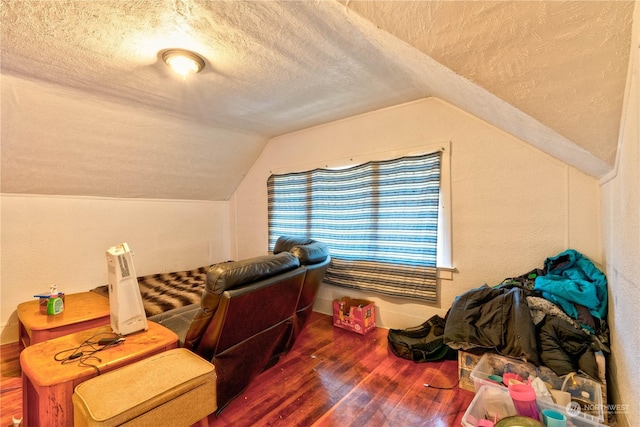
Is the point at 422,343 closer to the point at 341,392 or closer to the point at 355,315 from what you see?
the point at 355,315

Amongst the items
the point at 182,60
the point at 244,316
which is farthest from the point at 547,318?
the point at 182,60

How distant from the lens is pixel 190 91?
2482 mm

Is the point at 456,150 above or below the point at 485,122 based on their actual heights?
below

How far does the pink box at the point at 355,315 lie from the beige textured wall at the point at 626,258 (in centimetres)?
175

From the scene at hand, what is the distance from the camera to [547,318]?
6.07 ft

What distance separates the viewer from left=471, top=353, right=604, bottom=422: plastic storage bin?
1.56m

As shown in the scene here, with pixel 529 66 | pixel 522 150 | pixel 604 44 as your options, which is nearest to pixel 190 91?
pixel 529 66

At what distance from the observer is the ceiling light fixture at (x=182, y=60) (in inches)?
73.0

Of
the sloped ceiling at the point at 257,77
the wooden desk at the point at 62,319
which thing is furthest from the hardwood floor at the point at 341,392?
the sloped ceiling at the point at 257,77

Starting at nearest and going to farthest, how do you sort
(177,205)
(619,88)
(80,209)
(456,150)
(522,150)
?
(619,88)
(522,150)
(456,150)
(80,209)
(177,205)

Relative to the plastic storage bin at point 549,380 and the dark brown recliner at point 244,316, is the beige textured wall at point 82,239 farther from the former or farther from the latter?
the plastic storage bin at point 549,380

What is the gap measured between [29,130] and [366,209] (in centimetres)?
312

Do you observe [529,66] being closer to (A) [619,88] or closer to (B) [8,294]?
(A) [619,88]

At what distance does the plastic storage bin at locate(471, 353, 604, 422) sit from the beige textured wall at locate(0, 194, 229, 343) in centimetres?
384
